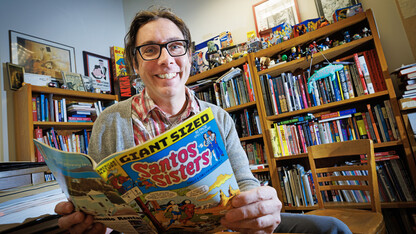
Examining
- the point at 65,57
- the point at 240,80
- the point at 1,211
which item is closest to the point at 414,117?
A: the point at 240,80

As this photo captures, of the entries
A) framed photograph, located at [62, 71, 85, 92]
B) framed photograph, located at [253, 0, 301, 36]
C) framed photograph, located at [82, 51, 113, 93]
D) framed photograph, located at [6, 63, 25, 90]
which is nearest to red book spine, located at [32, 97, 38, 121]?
framed photograph, located at [6, 63, 25, 90]

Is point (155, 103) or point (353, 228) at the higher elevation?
point (155, 103)

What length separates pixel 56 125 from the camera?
2.02 m

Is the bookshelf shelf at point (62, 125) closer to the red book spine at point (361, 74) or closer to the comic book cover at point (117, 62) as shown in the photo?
the comic book cover at point (117, 62)

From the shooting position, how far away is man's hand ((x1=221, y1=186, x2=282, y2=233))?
17.9 inches

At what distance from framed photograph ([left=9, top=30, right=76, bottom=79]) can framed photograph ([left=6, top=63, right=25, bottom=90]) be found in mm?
86

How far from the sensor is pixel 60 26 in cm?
246

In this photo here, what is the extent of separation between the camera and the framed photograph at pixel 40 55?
2076 mm

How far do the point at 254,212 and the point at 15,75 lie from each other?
8.23ft

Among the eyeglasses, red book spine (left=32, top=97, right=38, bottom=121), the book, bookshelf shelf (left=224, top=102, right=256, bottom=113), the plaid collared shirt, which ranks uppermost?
red book spine (left=32, top=97, right=38, bottom=121)

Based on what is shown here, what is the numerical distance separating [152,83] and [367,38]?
5.31ft

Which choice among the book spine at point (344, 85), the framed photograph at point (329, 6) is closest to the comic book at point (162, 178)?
the book spine at point (344, 85)

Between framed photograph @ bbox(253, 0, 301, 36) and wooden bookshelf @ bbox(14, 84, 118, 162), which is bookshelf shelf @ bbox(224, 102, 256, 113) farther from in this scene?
wooden bookshelf @ bbox(14, 84, 118, 162)

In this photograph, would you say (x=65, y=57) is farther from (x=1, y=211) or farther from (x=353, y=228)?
(x=353, y=228)
